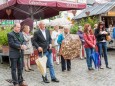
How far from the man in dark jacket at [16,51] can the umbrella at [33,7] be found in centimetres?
450

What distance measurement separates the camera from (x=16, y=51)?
8.88 meters

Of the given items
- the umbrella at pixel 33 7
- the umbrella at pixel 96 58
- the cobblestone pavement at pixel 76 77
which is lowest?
the cobblestone pavement at pixel 76 77

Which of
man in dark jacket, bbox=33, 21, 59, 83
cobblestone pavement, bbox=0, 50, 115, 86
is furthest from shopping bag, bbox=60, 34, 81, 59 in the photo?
man in dark jacket, bbox=33, 21, 59, 83

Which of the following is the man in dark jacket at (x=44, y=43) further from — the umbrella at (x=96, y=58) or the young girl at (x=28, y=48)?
the umbrella at (x=96, y=58)

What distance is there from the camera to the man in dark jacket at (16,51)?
8766mm

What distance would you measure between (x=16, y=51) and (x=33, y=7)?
7823 mm

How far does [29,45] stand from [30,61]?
1.43 metres

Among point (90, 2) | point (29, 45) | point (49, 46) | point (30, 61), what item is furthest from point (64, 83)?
point (90, 2)

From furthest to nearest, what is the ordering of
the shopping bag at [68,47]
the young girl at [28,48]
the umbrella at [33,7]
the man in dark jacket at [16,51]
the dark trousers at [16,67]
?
1. the umbrella at [33,7]
2. the young girl at [28,48]
3. the shopping bag at [68,47]
4. the dark trousers at [16,67]
5. the man in dark jacket at [16,51]

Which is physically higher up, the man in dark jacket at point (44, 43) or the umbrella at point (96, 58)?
the man in dark jacket at point (44, 43)

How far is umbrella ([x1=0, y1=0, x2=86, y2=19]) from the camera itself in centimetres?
1376

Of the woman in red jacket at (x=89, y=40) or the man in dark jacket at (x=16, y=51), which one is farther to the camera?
the woman in red jacket at (x=89, y=40)

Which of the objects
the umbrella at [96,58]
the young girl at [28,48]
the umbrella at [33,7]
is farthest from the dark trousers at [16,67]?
the umbrella at [33,7]

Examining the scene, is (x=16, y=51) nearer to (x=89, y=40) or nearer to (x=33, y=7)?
(x=89, y=40)
